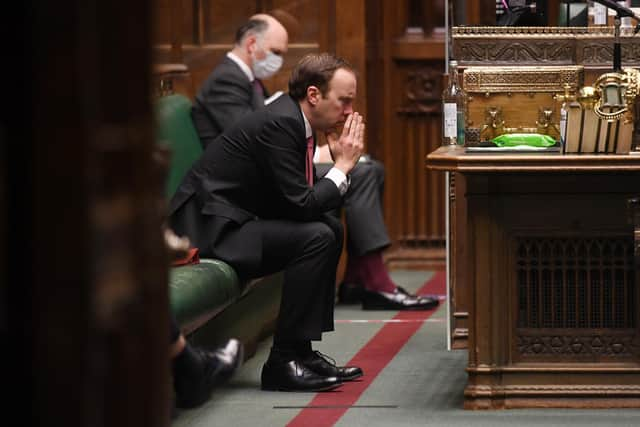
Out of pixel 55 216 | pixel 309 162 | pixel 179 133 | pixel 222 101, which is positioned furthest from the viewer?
pixel 222 101

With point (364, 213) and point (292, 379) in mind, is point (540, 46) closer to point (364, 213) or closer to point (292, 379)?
point (292, 379)

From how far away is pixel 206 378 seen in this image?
10.3 feet

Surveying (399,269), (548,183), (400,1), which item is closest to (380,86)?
(400,1)

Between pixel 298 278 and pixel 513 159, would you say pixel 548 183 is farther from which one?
pixel 298 278

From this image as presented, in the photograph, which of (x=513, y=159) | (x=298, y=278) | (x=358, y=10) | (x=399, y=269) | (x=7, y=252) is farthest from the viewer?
(x=399, y=269)

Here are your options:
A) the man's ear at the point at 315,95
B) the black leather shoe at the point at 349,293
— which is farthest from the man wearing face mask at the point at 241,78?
the man's ear at the point at 315,95

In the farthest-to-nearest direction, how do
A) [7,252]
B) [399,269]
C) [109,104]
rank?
[399,269] < [109,104] < [7,252]

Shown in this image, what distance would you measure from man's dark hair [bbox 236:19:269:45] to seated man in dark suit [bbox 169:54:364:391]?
5.46 feet

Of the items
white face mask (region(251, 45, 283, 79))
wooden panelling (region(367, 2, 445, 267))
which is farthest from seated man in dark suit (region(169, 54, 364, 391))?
wooden panelling (region(367, 2, 445, 267))

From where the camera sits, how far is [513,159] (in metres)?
4.22

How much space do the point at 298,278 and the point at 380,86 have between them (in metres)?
3.17

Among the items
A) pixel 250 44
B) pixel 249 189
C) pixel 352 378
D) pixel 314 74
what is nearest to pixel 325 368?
pixel 352 378

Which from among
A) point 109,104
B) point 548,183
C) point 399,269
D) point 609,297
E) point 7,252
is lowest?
point 399,269

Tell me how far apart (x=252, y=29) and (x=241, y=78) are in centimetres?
32
